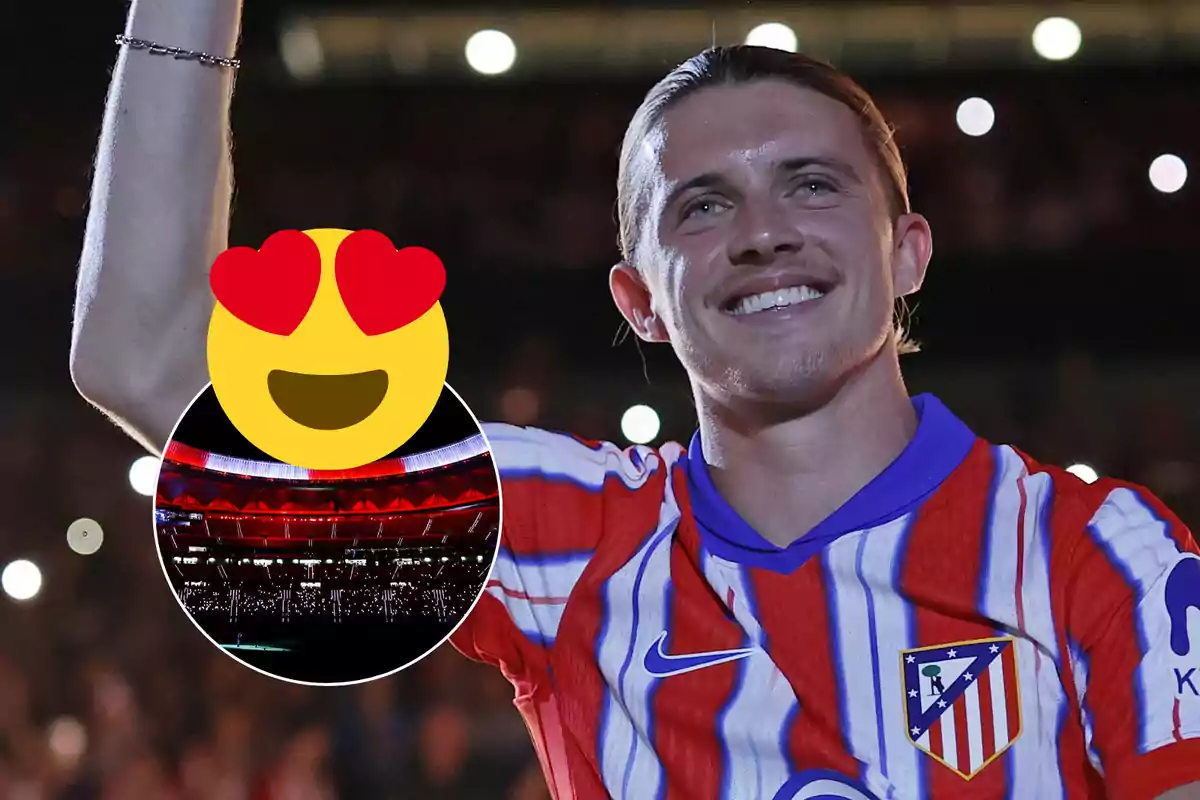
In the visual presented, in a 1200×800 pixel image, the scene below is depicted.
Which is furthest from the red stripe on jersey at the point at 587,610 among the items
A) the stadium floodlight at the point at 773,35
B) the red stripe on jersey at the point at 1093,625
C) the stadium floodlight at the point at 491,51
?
the stadium floodlight at the point at 491,51

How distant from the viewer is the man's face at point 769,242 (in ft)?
2.43

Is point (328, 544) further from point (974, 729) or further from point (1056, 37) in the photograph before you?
point (1056, 37)

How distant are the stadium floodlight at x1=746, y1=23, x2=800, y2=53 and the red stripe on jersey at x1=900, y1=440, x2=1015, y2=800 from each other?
35.0 inches

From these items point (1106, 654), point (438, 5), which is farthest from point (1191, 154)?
point (1106, 654)

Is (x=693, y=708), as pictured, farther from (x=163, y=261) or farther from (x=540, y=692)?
(x=163, y=261)

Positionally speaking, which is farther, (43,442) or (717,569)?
(43,442)

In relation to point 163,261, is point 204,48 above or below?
above

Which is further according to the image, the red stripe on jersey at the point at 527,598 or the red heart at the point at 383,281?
the red stripe on jersey at the point at 527,598

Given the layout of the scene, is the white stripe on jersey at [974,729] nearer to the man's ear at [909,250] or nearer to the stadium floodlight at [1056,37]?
the man's ear at [909,250]

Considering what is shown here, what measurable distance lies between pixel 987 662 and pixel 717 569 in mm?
149

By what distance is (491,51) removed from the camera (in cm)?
182

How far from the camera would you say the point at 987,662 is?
0.71 m

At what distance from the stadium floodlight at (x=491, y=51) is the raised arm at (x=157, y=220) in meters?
1.08

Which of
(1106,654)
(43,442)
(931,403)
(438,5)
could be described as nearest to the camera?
(1106,654)
